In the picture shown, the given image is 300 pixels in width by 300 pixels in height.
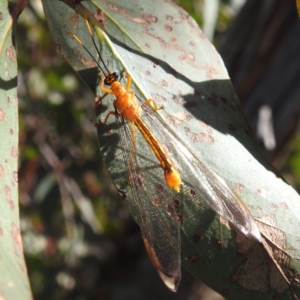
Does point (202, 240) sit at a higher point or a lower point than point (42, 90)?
higher

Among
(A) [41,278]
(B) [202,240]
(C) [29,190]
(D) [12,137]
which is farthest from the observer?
(C) [29,190]

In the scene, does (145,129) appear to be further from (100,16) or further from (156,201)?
(100,16)

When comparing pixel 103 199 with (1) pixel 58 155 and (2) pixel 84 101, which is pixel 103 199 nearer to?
(1) pixel 58 155

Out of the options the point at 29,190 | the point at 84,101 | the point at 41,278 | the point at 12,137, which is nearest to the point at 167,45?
the point at 12,137

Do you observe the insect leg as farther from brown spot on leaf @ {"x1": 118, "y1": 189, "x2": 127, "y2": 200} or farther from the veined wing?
brown spot on leaf @ {"x1": 118, "y1": 189, "x2": 127, "y2": 200}

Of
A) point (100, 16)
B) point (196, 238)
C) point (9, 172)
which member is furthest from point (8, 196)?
point (100, 16)

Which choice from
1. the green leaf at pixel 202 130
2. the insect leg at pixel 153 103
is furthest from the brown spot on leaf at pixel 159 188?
the insect leg at pixel 153 103

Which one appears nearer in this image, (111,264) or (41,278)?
(41,278)

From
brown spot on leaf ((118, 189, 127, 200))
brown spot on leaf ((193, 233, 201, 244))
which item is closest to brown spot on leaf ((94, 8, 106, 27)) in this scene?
brown spot on leaf ((118, 189, 127, 200))
